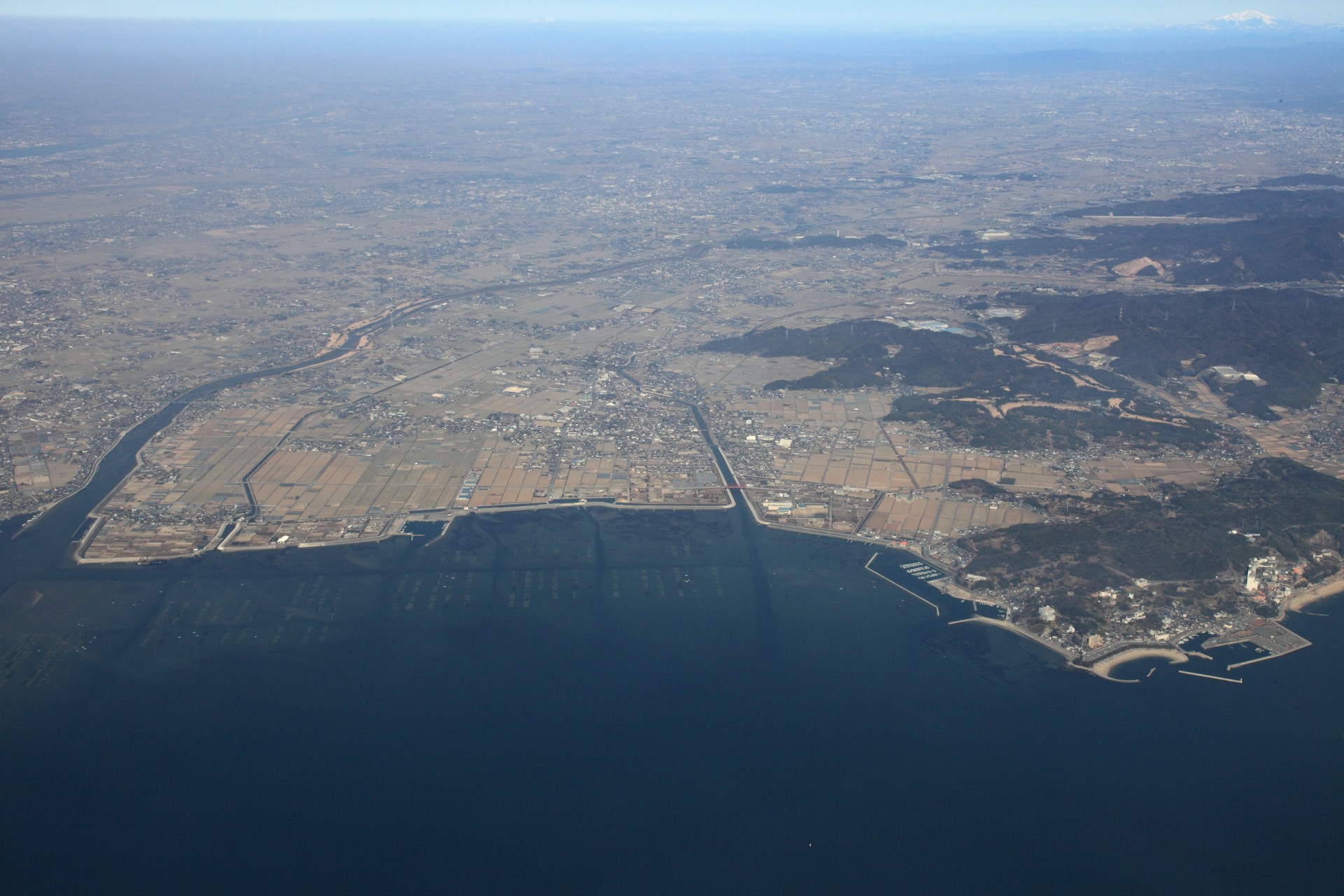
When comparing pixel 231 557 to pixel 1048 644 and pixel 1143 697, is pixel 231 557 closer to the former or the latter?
pixel 1048 644

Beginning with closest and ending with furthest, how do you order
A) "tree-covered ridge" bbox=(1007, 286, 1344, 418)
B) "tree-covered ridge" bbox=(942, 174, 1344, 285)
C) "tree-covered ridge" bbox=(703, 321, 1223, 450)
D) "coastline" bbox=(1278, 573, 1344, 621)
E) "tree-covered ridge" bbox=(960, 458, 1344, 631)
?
"coastline" bbox=(1278, 573, 1344, 621) → "tree-covered ridge" bbox=(960, 458, 1344, 631) → "tree-covered ridge" bbox=(703, 321, 1223, 450) → "tree-covered ridge" bbox=(1007, 286, 1344, 418) → "tree-covered ridge" bbox=(942, 174, 1344, 285)

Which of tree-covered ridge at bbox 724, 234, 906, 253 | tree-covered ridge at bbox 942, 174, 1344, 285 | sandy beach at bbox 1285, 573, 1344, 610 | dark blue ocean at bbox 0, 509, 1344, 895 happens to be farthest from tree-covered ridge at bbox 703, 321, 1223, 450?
tree-covered ridge at bbox 942, 174, 1344, 285

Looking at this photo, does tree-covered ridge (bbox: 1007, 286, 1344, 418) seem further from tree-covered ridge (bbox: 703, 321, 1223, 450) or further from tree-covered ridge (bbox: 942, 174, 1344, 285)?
tree-covered ridge (bbox: 942, 174, 1344, 285)

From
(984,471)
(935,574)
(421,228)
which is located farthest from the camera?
(421,228)

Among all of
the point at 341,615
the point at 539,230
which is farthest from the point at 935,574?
Answer: the point at 539,230

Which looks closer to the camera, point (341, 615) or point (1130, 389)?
point (341, 615)

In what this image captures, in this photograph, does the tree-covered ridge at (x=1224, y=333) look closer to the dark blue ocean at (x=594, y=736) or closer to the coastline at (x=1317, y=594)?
the coastline at (x=1317, y=594)
